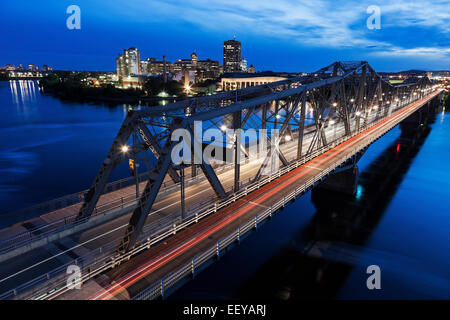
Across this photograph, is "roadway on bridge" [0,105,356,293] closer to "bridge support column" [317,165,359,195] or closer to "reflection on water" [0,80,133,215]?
"bridge support column" [317,165,359,195]

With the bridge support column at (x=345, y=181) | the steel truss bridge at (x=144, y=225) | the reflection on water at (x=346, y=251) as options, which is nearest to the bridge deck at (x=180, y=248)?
the steel truss bridge at (x=144, y=225)

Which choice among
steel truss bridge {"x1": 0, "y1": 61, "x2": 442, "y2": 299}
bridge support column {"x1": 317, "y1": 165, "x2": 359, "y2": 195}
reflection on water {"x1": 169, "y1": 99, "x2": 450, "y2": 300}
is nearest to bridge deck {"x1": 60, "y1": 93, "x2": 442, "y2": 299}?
steel truss bridge {"x1": 0, "y1": 61, "x2": 442, "y2": 299}

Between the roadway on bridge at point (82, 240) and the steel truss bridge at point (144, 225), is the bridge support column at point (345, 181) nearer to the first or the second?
the steel truss bridge at point (144, 225)

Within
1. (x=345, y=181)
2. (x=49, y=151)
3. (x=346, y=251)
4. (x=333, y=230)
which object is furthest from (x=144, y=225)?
(x=49, y=151)

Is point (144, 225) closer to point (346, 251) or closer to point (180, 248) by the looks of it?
point (180, 248)
